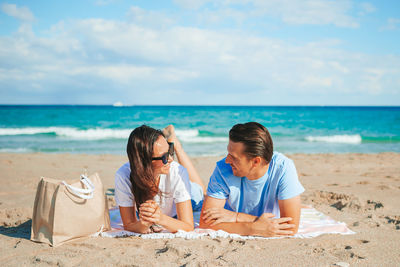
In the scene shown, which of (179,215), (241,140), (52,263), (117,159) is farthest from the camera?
(117,159)

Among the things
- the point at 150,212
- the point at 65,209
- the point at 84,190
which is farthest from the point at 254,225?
the point at 65,209

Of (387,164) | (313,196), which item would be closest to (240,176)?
(313,196)

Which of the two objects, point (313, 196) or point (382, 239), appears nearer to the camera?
point (382, 239)

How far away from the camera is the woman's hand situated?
2885 millimetres

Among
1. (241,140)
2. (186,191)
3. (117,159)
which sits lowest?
(117,159)

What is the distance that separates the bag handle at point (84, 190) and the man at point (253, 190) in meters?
1.17

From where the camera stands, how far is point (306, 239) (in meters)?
3.23

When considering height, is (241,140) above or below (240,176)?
above

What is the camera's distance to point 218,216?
3.19 meters

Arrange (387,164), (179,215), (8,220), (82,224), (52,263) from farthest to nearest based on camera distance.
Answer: (387,164) < (8,220) < (179,215) < (82,224) < (52,263)

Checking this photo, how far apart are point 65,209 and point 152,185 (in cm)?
83

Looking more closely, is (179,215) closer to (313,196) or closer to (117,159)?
(313,196)

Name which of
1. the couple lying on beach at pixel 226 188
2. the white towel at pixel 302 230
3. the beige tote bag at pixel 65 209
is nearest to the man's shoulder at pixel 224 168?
the couple lying on beach at pixel 226 188

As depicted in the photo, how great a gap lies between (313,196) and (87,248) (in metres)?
3.93
